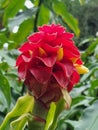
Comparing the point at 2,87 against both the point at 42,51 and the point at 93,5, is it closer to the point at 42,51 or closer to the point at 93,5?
the point at 42,51

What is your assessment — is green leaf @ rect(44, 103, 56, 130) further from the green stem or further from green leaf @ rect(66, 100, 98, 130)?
green leaf @ rect(66, 100, 98, 130)

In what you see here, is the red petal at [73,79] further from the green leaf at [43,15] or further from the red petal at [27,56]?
the green leaf at [43,15]

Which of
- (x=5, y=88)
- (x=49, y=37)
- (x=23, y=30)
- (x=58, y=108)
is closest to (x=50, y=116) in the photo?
(x=58, y=108)

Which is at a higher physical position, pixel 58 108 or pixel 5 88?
pixel 5 88

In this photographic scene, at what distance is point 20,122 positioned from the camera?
0.68 metres

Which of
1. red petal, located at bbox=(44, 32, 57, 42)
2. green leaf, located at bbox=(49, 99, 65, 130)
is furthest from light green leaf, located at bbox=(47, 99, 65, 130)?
red petal, located at bbox=(44, 32, 57, 42)

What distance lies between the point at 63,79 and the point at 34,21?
795mm

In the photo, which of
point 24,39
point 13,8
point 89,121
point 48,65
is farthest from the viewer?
point 24,39

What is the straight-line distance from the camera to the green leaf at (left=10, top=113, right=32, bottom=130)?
669 millimetres

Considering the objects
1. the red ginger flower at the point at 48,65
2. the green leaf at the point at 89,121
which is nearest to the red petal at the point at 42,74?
the red ginger flower at the point at 48,65

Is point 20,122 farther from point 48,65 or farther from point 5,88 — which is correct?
point 5,88

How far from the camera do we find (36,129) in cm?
70

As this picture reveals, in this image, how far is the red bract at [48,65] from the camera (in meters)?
0.67

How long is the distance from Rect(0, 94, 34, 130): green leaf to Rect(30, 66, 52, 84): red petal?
0.15 feet
